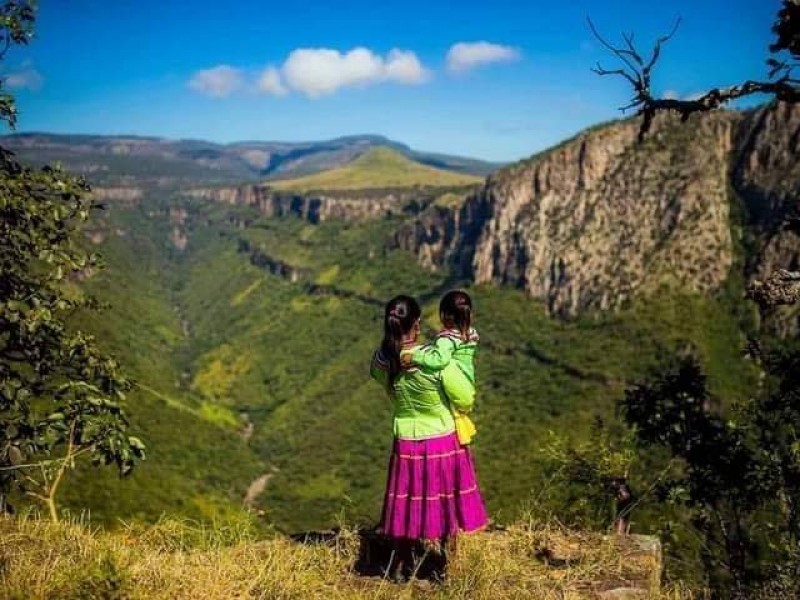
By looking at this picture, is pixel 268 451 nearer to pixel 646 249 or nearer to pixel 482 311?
pixel 482 311

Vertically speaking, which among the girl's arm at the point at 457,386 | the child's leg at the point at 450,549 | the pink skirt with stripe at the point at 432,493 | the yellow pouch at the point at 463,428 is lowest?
the child's leg at the point at 450,549

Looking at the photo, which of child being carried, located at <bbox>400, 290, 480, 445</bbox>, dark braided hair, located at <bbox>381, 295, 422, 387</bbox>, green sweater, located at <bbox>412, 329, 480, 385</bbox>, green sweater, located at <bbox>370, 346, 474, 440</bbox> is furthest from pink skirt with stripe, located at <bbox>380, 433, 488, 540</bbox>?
dark braided hair, located at <bbox>381, 295, 422, 387</bbox>

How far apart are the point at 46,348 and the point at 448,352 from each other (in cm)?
584

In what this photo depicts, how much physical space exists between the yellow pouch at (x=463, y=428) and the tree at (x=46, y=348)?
3.96 metres

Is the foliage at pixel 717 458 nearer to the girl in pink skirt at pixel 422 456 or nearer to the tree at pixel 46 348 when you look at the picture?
the girl in pink skirt at pixel 422 456

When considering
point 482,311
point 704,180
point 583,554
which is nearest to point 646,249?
point 704,180

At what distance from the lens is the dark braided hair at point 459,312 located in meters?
7.14

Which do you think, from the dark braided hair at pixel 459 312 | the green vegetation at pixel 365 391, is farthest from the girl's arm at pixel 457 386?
the green vegetation at pixel 365 391

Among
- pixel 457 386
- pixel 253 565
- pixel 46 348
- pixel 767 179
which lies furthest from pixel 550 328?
pixel 253 565

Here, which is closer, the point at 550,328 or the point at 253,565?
the point at 253,565

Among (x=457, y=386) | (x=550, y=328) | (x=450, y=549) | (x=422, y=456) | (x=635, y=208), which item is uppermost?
(x=635, y=208)

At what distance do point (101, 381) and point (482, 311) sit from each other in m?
136

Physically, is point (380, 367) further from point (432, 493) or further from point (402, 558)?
point (402, 558)

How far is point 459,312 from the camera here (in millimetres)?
7152
